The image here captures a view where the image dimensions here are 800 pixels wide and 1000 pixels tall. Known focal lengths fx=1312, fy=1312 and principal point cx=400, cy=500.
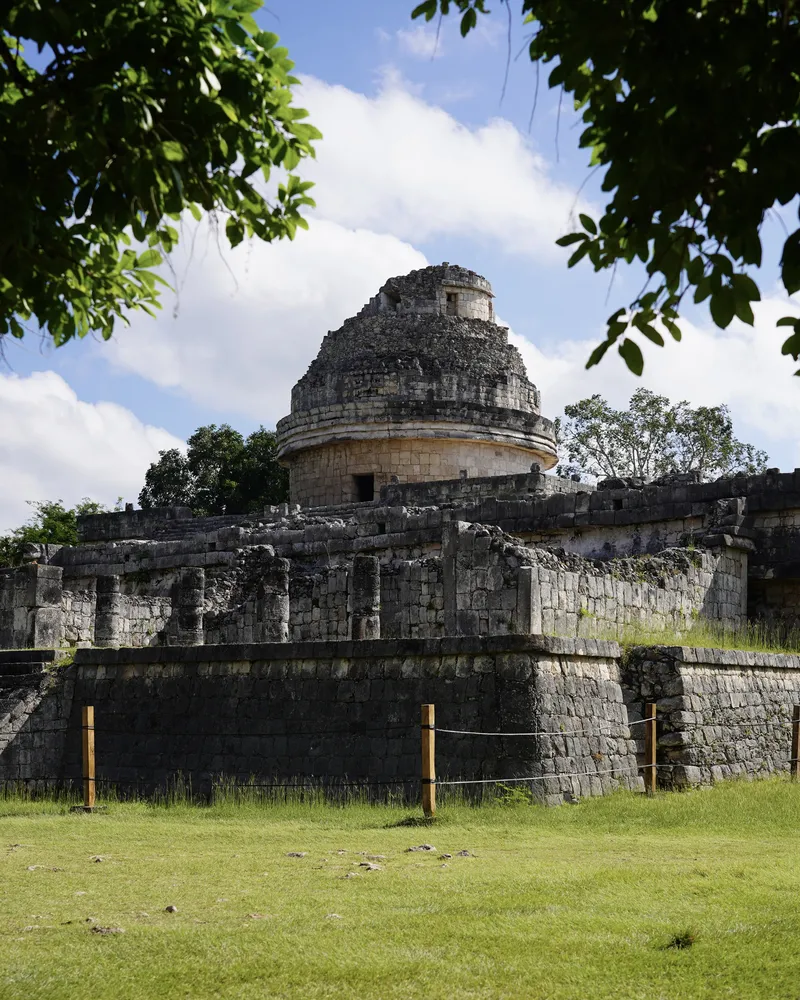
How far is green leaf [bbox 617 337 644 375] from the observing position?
16.9 feet

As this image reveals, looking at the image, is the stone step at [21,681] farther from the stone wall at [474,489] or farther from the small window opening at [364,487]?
the small window opening at [364,487]

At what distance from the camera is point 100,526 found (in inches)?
1103

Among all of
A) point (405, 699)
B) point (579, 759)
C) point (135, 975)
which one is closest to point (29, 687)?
→ point (405, 699)

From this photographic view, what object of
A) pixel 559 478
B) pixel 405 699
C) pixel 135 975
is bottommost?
pixel 135 975

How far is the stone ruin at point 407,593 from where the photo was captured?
12.3 meters

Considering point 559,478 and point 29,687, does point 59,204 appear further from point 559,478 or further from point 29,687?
point 559,478

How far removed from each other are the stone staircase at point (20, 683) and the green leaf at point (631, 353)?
11.9m

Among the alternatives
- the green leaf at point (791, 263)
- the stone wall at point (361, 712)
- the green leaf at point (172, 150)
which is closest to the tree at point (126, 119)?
the green leaf at point (172, 150)

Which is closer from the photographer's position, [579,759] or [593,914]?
[593,914]

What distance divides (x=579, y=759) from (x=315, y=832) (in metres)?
2.78

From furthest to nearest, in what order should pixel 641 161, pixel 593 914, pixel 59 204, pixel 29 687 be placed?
pixel 29 687 < pixel 593 914 < pixel 59 204 < pixel 641 161

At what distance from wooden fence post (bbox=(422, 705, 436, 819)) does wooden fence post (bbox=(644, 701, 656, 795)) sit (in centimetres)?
244

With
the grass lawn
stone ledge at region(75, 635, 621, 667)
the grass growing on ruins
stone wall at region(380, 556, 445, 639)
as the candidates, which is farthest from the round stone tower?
the grass lawn

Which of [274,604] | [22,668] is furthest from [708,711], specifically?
[22,668]
